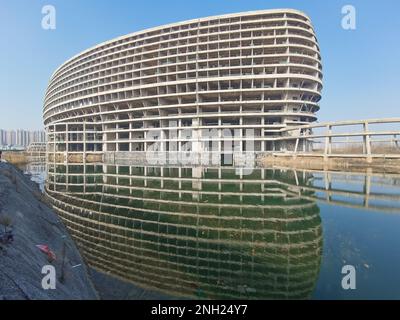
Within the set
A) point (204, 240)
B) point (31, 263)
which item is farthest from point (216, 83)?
point (31, 263)

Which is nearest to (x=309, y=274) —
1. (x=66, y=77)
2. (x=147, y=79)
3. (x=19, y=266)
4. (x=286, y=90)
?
(x=19, y=266)

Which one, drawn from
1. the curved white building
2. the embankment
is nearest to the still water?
the embankment

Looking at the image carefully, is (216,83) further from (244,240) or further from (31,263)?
(31,263)

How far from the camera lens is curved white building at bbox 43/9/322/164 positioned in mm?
59125

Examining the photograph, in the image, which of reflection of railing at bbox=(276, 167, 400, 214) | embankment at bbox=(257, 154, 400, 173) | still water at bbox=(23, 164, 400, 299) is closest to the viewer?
still water at bbox=(23, 164, 400, 299)

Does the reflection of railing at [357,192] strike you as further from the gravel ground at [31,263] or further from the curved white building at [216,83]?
the curved white building at [216,83]

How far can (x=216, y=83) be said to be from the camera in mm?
62938

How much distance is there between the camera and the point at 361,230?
45.2 ft

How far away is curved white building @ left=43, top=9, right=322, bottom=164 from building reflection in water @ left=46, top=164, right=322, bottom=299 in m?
38.9

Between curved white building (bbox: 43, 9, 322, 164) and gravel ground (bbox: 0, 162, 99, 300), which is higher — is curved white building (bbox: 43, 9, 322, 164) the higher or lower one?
the higher one

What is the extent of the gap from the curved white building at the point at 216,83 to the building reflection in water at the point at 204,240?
1533 inches

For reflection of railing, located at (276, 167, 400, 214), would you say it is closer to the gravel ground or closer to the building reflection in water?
the building reflection in water

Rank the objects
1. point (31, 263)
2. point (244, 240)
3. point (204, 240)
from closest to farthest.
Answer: point (31, 263)
point (244, 240)
point (204, 240)

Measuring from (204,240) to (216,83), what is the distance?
5490 cm
